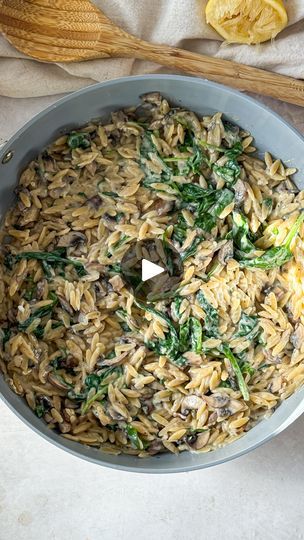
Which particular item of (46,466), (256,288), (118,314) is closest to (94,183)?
(118,314)

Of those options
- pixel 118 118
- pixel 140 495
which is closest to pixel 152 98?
pixel 118 118

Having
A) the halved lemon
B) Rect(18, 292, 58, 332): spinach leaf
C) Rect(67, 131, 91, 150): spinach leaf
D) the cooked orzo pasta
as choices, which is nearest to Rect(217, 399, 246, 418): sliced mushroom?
the cooked orzo pasta

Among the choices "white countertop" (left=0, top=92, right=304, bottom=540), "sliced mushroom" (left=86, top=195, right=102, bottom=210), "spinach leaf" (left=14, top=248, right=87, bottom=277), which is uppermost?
"sliced mushroom" (left=86, top=195, right=102, bottom=210)

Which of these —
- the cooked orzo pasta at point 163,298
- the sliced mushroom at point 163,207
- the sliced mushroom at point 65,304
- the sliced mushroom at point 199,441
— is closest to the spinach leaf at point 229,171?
the cooked orzo pasta at point 163,298

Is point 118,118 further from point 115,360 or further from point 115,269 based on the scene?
point 115,360

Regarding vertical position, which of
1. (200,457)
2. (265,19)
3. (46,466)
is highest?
(265,19)

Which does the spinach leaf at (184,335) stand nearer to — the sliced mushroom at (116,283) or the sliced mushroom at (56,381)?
the sliced mushroom at (116,283)

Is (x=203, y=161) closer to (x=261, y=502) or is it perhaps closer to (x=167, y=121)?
(x=167, y=121)

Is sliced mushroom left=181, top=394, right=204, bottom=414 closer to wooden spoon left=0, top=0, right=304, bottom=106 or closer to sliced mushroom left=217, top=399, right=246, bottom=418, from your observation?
sliced mushroom left=217, top=399, right=246, bottom=418
